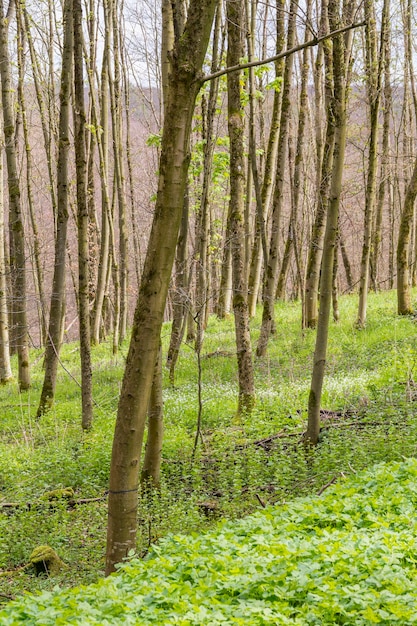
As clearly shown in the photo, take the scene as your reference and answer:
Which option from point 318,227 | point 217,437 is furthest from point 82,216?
point 318,227

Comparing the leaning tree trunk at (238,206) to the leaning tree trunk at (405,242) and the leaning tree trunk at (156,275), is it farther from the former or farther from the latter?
the leaning tree trunk at (405,242)

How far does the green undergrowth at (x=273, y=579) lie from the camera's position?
3510 mm

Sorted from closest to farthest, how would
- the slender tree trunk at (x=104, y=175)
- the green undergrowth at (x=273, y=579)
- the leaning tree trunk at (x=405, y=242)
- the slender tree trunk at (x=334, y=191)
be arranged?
the green undergrowth at (x=273, y=579)
the slender tree trunk at (x=334, y=191)
the leaning tree trunk at (x=405, y=242)
the slender tree trunk at (x=104, y=175)

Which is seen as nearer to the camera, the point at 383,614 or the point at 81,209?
the point at 383,614

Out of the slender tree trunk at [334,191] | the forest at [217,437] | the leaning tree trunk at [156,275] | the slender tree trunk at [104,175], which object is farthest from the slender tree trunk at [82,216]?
the slender tree trunk at [104,175]

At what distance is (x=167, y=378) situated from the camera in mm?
13969

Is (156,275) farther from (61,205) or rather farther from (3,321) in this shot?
(3,321)

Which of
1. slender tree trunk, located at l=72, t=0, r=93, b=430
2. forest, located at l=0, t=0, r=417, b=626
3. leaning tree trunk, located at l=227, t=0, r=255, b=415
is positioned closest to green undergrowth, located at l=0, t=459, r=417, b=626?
forest, located at l=0, t=0, r=417, b=626

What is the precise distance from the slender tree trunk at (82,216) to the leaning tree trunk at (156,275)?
5.52 meters

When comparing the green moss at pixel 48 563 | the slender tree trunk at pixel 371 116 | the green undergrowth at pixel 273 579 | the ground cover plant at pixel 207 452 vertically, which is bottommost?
the green moss at pixel 48 563

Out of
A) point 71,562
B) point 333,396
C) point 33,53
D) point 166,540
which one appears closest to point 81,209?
point 333,396

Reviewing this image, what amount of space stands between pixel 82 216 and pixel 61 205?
5.52 ft

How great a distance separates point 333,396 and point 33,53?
49.1 ft

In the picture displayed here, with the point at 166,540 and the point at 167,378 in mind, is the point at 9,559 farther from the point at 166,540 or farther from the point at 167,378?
the point at 167,378
